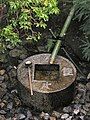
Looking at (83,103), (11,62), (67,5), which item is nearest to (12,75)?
(11,62)

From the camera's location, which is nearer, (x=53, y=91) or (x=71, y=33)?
(x=53, y=91)

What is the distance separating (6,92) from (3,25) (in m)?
1.27

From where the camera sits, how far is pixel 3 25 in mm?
5410

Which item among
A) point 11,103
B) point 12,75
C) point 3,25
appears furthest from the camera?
point 3,25

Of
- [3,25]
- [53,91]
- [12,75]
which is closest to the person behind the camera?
[53,91]

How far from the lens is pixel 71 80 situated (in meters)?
4.33

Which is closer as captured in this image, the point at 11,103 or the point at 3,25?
the point at 11,103

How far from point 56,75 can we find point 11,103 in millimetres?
733

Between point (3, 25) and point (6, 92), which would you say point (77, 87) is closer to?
point (6, 92)

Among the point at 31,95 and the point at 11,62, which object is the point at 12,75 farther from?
the point at 31,95

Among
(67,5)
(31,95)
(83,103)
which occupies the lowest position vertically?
(83,103)

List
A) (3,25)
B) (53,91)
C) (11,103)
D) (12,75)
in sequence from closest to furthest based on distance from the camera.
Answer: (53,91), (11,103), (12,75), (3,25)

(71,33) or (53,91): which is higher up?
(71,33)

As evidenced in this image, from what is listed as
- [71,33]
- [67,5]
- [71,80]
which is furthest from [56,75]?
[67,5]
